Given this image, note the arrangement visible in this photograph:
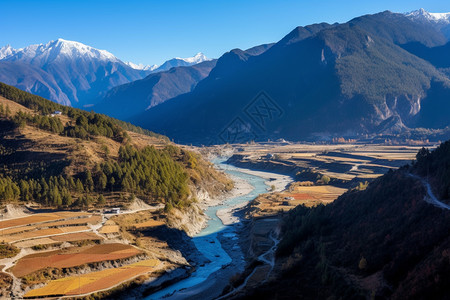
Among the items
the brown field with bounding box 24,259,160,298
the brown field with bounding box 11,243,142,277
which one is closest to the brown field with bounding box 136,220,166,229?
the brown field with bounding box 11,243,142,277

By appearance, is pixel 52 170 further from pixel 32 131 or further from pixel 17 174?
pixel 32 131

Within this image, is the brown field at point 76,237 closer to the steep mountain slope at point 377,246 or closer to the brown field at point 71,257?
the brown field at point 71,257

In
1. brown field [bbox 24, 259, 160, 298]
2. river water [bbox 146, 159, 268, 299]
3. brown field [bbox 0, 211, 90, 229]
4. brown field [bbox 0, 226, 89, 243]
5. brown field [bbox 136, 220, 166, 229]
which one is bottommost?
river water [bbox 146, 159, 268, 299]

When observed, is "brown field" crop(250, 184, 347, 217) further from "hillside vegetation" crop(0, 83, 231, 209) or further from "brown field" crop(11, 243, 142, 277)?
"brown field" crop(11, 243, 142, 277)

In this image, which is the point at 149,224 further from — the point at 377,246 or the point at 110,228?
the point at 377,246

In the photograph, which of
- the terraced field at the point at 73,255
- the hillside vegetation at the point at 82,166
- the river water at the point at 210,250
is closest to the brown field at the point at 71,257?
the terraced field at the point at 73,255

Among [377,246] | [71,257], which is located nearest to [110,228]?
[71,257]
